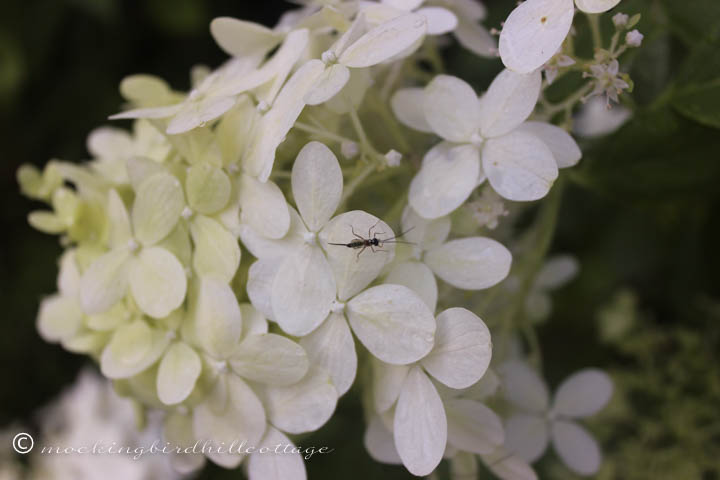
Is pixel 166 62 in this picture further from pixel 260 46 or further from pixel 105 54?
pixel 260 46

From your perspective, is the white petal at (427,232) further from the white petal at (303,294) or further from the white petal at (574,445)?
the white petal at (574,445)

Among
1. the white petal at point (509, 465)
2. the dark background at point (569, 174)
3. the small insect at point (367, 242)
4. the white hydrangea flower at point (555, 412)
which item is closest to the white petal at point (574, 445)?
the white hydrangea flower at point (555, 412)

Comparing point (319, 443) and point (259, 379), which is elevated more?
point (259, 379)

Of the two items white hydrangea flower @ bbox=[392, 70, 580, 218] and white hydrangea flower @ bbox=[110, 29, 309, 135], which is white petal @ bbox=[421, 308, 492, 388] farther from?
white hydrangea flower @ bbox=[110, 29, 309, 135]

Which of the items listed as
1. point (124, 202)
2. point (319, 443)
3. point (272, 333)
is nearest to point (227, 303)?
point (272, 333)

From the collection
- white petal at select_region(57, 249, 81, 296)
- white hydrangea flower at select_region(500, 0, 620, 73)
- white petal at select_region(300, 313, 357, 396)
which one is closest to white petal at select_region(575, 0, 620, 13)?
white hydrangea flower at select_region(500, 0, 620, 73)

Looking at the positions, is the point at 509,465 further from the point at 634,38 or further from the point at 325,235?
the point at 634,38
